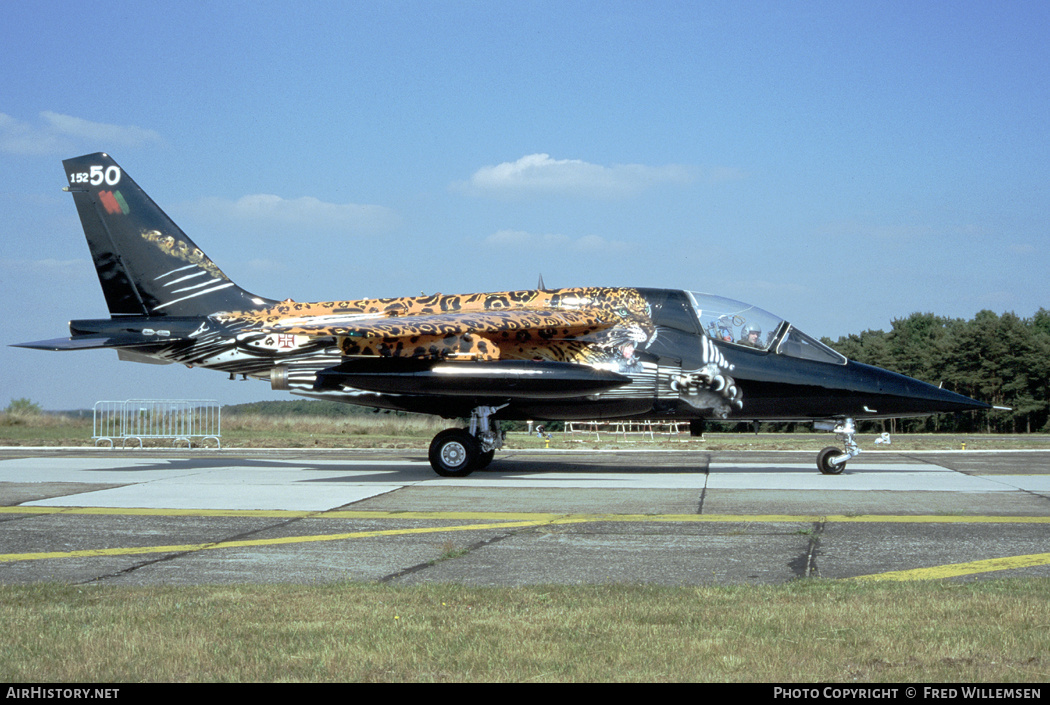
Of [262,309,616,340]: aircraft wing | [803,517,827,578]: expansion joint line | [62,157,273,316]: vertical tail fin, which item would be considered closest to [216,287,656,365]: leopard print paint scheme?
[262,309,616,340]: aircraft wing

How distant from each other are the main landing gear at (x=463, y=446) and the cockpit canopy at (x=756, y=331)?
13.0 feet

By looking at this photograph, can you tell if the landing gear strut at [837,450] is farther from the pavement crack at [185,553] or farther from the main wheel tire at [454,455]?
the pavement crack at [185,553]

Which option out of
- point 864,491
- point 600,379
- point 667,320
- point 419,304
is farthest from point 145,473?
point 864,491

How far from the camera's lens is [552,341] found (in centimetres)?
1527

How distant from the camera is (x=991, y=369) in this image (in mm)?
59781

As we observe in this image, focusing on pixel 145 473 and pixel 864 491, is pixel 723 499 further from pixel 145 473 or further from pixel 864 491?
pixel 145 473

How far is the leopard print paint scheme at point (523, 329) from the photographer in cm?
1492

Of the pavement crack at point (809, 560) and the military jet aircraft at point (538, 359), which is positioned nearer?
the pavement crack at point (809, 560)

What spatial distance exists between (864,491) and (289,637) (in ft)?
33.0

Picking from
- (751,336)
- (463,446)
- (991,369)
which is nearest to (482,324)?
(463,446)

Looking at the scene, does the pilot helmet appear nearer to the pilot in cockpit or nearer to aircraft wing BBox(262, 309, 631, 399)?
the pilot in cockpit

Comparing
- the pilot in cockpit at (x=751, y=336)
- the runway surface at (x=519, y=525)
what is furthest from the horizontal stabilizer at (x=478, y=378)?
the pilot in cockpit at (x=751, y=336)

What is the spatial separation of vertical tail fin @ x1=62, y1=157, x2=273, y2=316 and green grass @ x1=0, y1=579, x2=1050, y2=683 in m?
11.1

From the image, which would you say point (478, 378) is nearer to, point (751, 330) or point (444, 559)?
point (751, 330)
